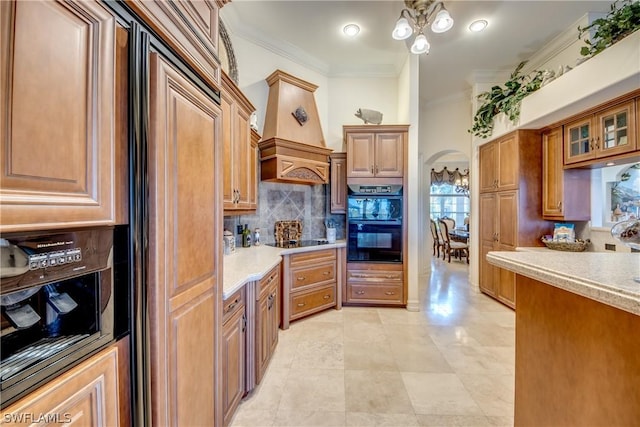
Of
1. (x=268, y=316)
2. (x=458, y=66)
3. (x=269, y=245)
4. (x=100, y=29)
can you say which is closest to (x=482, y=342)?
(x=268, y=316)

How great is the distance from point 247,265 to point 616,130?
3598mm

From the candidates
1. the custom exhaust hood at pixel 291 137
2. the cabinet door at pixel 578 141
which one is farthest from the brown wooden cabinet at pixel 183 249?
the cabinet door at pixel 578 141

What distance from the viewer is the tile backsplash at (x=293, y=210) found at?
348 cm

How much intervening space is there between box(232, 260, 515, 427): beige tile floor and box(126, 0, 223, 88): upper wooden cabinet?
207cm

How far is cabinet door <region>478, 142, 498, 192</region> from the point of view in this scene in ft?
13.2

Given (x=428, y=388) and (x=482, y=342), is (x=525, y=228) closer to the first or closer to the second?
(x=482, y=342)

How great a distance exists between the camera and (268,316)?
2209 millimetres

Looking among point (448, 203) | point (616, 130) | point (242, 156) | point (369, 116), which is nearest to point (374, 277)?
point (369, 116)

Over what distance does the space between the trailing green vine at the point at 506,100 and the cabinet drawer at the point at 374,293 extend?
8.98 ft

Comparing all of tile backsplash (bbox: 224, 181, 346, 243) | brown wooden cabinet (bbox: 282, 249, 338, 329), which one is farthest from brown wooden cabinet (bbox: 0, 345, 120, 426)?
tile backsplash (bbox: 224, 181, 346, 243)

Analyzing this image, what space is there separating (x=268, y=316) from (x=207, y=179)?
1.43 meters

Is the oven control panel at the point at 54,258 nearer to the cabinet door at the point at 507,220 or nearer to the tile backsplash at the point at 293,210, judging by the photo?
the tile backsplash at the point at 293,210

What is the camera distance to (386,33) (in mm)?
3402

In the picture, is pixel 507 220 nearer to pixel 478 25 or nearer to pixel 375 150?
pixel 375 150
